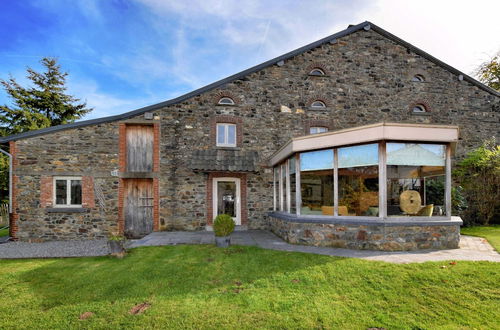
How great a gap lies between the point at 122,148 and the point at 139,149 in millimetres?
607

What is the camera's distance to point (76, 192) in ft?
29.6

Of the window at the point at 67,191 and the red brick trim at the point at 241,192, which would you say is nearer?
the window at the point at 67,191

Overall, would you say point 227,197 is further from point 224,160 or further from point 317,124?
point 317,124

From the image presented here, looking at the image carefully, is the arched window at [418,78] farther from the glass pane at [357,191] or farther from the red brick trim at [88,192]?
the red brick trim at [88,192]

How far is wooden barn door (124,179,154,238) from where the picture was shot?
30.3ft

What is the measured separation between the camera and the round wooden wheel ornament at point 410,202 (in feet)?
22.3

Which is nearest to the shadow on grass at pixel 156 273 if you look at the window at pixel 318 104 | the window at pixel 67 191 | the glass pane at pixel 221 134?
the window at pixel 67 191

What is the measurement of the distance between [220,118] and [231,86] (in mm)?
1493

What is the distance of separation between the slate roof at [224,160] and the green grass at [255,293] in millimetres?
4091

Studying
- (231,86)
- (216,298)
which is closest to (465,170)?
(231,86)

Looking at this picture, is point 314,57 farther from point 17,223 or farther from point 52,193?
point 17,223

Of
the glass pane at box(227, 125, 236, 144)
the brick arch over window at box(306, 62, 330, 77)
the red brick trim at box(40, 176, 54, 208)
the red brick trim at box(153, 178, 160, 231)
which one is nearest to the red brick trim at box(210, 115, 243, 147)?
the glass pane at box(227, 125, 236, 144)

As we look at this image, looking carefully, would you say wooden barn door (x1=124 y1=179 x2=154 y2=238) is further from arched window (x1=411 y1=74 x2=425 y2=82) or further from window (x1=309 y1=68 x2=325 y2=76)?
arched window (x1=411 y1=74 x2=425 y2=82)

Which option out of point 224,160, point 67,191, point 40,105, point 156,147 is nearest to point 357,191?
point 224,160
